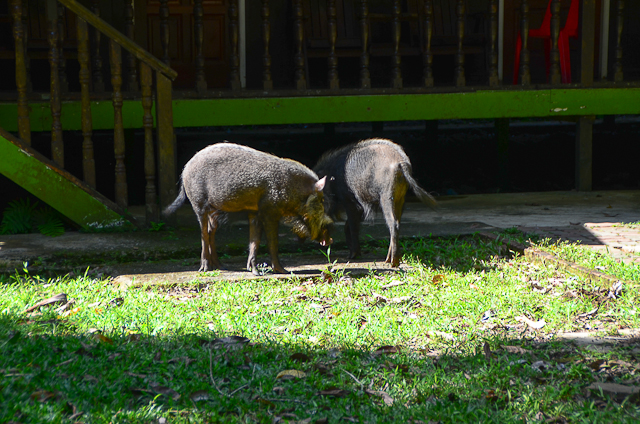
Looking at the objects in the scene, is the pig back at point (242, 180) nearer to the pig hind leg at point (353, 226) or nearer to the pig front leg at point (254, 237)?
the pig front leg at point (254, 237)

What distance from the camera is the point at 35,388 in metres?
2.82

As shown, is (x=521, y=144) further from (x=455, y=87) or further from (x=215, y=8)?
(x=215, y=8)

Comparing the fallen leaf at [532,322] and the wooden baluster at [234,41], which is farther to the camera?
the wooden baluster at [234,41]

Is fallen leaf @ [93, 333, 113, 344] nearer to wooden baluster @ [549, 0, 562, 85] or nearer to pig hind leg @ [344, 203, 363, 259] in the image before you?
pig hind leg @ [344, 203, 363, 259]

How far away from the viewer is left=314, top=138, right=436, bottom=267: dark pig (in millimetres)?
5266

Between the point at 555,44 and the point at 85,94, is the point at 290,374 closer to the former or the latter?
the point at 85,94

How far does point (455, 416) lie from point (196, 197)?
2907mm

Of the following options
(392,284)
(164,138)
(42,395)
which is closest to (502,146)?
(164,138)

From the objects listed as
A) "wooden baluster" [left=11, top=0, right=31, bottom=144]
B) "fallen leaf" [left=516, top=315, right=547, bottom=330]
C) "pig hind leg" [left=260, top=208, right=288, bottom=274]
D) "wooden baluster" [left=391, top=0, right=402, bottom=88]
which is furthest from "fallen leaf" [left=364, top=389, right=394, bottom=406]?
"wooden baluster" [left=391, top=0, right=402, bottom=88]

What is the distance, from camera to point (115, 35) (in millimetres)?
6293

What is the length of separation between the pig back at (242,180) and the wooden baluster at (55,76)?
209cm

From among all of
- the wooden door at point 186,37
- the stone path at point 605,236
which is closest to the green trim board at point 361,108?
the wooden door at point 186,37

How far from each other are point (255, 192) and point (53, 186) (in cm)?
256

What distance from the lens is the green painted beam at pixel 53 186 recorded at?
617 centimetres
